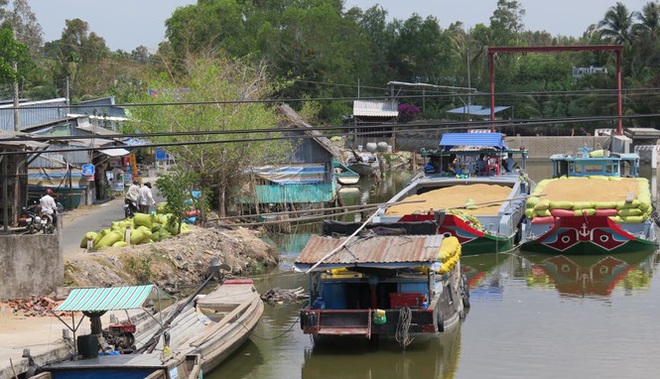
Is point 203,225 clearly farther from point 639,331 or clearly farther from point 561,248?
point 639,331

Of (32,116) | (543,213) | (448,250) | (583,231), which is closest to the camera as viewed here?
(448,250)

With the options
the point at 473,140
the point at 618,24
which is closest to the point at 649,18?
the point at 618,24

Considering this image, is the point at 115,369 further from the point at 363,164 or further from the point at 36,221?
the point at 363,164

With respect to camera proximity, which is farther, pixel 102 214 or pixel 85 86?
pixel 85 86

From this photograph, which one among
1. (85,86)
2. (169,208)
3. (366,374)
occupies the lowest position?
(366,374)

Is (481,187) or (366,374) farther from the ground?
(481,187)

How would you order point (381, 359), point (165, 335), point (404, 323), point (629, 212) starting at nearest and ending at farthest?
point (165, 335)
point (404, 323)
point (381, 359)
point (629, 212)

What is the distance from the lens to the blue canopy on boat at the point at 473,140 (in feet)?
131

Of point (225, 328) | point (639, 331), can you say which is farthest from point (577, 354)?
point (225, 328)

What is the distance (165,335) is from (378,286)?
16.9ft

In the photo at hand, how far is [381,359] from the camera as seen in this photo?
64.7 feet

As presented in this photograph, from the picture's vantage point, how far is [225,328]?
19.4 m

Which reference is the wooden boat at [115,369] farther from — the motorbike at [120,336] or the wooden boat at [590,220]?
the wooden boat at [590,220]

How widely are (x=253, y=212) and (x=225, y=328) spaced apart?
17909 millimetres
